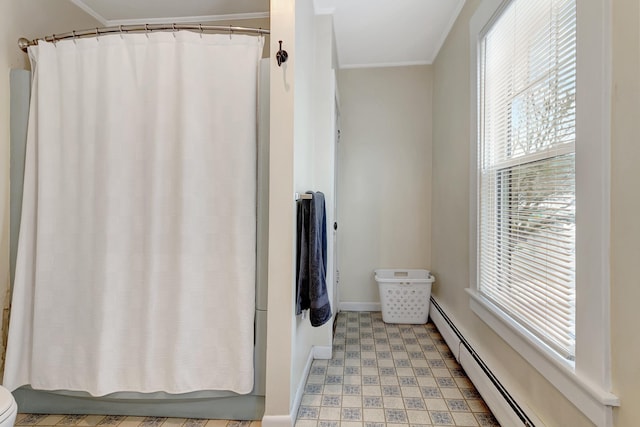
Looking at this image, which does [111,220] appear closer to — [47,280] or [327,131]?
[47,280]

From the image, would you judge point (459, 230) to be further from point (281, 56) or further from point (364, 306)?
point (281, 56)

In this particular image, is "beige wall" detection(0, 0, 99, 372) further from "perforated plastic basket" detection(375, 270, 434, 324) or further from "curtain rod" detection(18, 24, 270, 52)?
"perforated plastic basket" detection(375, 270, 434, 324)

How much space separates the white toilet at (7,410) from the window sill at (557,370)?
1.85 meters

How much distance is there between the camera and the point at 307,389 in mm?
1770

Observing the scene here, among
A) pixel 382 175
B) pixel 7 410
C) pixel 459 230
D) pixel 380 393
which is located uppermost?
pixel 382 175

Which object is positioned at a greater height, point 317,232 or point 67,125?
Result: point 67,125

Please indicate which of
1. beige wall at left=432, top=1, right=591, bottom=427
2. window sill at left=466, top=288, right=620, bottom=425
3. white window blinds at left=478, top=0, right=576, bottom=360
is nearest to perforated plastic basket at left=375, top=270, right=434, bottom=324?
beige wall at left=432, top=1, right=591, bottom=427

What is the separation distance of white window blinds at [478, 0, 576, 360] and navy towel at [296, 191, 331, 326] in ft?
3.05

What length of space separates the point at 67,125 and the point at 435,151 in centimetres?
274

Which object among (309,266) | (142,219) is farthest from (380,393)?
(142,219)


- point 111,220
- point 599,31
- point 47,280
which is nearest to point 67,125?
point 111,220

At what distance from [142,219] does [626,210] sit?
184cm

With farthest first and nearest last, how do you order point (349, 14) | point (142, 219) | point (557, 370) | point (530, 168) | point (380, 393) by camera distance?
point (349, 14), point (380, 393), point (142, 219), point (530, 168), point (557, 370)

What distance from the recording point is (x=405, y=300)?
2727mm
